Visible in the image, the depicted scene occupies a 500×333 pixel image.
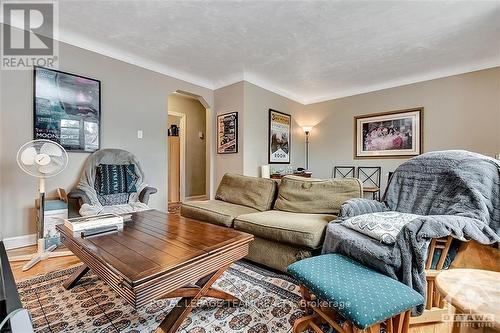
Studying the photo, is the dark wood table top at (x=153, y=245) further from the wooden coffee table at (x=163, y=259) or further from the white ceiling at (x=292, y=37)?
the white ceiling at (x=292, y=37)

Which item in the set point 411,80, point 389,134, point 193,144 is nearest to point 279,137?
point 389,134

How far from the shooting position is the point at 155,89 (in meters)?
3.64

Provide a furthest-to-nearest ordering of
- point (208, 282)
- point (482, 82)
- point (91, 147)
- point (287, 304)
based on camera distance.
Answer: point (482, 82)
point (91, 147)
point (287, 304)
point (208, 282)

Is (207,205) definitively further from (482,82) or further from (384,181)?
(482,82)

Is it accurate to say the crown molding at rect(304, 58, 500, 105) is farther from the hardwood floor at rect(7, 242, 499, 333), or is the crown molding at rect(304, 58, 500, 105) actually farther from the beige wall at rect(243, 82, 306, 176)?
the hardwood floor at rect(7, 242, 499, 333)

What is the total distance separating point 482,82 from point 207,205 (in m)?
4.31

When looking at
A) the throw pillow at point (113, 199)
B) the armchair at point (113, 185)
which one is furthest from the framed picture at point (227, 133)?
the throw pillow at point (113, 199)

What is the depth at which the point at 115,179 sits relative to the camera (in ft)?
9.32

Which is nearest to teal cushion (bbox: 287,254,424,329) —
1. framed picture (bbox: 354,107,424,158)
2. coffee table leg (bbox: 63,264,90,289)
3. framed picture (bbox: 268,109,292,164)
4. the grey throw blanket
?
the grey throw blanket

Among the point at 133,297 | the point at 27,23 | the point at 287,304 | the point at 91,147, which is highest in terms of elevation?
the point at 27,23

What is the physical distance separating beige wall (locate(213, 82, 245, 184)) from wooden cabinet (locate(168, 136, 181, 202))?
1396 millimetres

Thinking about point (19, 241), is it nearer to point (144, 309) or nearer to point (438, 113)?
point (144, 309)

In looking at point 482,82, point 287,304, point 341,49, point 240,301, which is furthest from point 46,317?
point 482,82

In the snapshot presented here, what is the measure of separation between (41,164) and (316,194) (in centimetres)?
266
